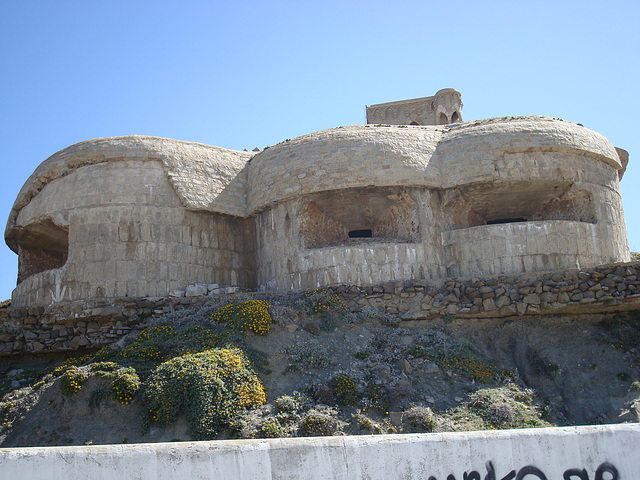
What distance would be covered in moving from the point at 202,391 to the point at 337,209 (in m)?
7.53

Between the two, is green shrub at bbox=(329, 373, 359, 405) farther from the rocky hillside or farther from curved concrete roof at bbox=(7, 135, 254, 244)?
curved concrete roof at bbox=(7, 135, 254, 244)

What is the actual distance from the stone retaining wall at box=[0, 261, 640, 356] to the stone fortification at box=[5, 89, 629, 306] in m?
0.69

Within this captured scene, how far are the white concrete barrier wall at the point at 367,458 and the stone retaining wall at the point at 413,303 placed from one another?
773cm

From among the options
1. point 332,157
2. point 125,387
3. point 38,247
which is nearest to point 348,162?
point 332,157

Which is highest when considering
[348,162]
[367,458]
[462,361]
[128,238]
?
[348,162]

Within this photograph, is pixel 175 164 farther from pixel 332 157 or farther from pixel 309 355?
pixel 309 355

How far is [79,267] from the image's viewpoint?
17312 mm

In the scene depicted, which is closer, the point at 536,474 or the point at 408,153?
the point at 536,474

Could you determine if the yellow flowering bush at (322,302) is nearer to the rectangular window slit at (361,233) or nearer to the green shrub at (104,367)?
the rectangular window slit at (361,233)

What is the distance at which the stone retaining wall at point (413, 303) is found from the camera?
49.0 feet

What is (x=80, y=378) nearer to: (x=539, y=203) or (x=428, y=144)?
(x=428, y=144)

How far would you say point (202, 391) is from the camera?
39.0ft

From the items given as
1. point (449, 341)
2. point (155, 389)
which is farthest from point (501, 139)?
point (155, 389)

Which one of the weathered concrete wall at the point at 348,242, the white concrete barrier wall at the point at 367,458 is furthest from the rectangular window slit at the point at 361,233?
the white concrete barrier wall at the point at 367,458
